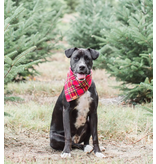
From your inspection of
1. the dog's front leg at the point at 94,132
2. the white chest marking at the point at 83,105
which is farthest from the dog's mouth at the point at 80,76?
the dog's front leg at the point at 94,132

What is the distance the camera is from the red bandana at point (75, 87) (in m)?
3.42

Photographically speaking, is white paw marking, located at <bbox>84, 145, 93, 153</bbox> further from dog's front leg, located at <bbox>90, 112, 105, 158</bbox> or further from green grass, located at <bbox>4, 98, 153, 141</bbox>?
green grass, located at <bbox>4, 98, 153, 141</bbox>

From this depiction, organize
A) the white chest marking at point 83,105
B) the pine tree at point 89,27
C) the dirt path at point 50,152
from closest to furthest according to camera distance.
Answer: the dirt path at point 50,152
the white chest marking at point 83,105
the pine tree at point 89,27

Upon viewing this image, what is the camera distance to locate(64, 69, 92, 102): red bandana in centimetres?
342

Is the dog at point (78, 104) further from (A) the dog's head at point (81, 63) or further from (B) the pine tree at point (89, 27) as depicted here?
(B) the pine tree at point (89, 27)

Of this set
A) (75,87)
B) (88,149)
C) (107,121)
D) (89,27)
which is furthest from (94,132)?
(89,27)

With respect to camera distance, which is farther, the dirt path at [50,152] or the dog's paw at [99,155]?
the dog's paw at [99,155]

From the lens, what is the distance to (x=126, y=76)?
6.07 meters

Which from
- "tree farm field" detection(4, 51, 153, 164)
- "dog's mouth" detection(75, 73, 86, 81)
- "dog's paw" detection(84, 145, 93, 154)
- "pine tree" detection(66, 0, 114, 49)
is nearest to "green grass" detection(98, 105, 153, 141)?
"tree farm field" detection(4, 51, 153, 164)

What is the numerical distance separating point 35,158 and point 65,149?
40 cm

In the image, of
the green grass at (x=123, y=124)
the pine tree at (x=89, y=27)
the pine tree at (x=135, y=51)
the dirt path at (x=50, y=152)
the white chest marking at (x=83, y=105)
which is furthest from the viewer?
the pine tree at (x=89, y=27)

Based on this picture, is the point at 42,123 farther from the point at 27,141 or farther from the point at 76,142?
the point at 76,142

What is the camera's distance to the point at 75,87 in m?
3.49

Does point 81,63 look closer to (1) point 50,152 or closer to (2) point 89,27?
(1) point 50,152
